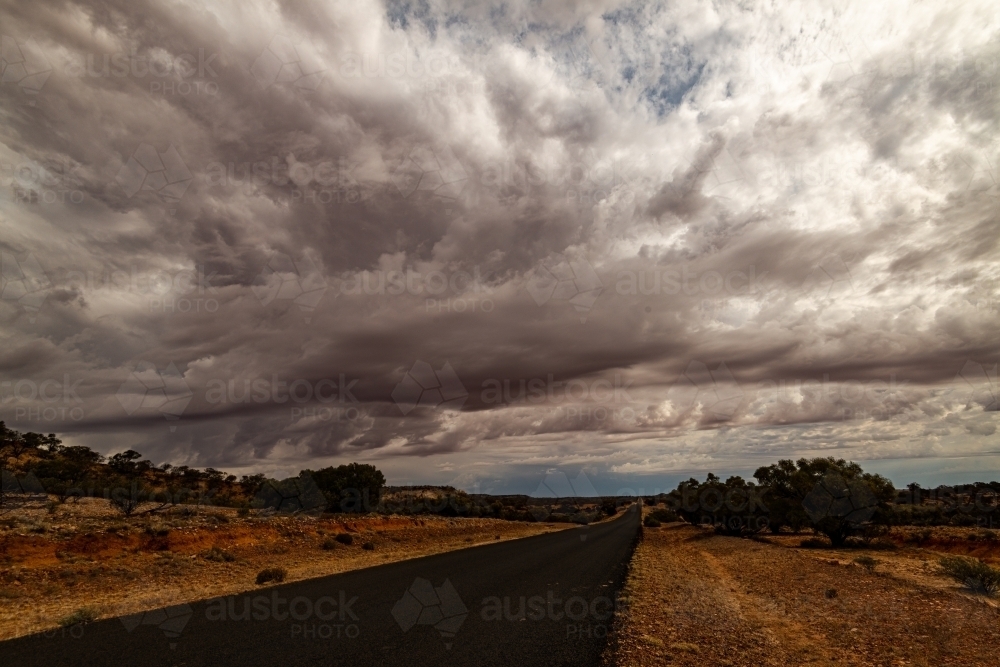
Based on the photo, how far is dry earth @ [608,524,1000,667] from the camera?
10562 millimetres

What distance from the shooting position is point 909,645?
37.1 ft

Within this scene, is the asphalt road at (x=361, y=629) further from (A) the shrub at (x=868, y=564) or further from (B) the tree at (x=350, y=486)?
(B) the tree at (x=350, y=486)

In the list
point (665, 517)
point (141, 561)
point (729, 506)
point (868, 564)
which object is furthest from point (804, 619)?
point (665, 517)

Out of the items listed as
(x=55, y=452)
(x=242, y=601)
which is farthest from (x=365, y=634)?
(x=55, y=452)

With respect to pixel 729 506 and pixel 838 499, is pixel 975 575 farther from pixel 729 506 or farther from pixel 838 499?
pixel 729 506

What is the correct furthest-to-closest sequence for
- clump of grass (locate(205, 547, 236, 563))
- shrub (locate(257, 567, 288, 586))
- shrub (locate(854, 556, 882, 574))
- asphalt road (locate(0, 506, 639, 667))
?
clump of grass (locate(205, 547, 236, 563)) < shrub (locate(854, 556, 882, 574)) < shrub (locate(257, 567, 288, 586)) < asphalt road (locate(0, 506, 639, 667))

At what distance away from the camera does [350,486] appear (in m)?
76.5

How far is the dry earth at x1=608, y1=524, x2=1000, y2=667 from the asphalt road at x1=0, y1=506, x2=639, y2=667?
1.25 meters

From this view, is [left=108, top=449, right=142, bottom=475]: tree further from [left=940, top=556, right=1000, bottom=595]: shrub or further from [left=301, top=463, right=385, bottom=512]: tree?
[left=940, top=556, right=1000, bottom=595]: shrub

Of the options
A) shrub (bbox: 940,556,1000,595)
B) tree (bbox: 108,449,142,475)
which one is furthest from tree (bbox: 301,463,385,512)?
shrub (bbox: 940,556,1000,595)

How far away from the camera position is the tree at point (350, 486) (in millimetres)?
73438

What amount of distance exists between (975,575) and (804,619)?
9.74 meters

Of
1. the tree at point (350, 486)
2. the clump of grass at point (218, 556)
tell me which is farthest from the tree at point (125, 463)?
the clump of grass at point (218, 556)

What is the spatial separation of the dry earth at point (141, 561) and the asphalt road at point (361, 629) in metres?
2.48
